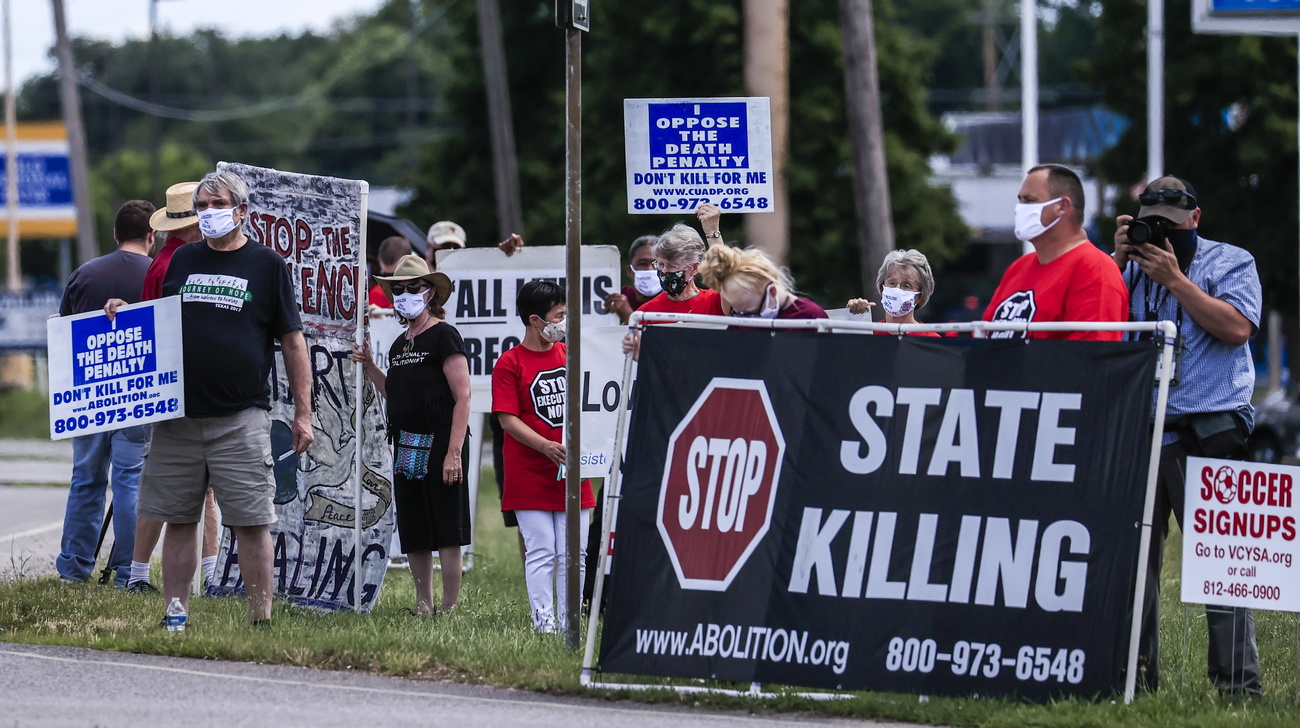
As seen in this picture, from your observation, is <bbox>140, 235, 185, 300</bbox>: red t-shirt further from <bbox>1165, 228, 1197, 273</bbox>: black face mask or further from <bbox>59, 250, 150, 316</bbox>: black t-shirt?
<bbox>1165, 228, 1197, 273</bbox>: black face mask

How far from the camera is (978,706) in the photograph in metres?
5.95

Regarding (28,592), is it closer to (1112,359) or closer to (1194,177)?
(1112,359)

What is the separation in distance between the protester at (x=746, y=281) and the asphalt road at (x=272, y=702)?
1616mm

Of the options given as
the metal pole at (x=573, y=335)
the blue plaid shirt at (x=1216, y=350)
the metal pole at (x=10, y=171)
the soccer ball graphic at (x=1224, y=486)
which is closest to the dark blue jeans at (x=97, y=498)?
the metal pole at (x=573, y=335)

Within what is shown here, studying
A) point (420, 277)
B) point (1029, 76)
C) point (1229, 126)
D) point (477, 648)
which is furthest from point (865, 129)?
point (1229, 126)

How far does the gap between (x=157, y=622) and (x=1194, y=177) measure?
78.7 ft

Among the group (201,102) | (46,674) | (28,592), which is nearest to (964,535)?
(46,674)

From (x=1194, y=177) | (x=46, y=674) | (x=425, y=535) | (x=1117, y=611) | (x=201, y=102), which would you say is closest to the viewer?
(x=1117, y=611)

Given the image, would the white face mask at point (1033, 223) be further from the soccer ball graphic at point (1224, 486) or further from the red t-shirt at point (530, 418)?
the red t-shirt at point (530, 418)

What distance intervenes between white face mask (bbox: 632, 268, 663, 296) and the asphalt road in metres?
3.29

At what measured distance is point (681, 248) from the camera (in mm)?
8133

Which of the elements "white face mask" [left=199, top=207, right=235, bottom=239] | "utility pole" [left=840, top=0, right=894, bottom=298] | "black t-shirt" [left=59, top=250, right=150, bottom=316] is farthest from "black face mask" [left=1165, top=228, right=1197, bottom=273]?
"utility pole" [left=840, top=0, right=894, bottom=298]

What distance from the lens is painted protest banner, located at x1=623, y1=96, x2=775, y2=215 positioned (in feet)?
27.5

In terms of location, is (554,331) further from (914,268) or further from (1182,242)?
(1182,242)
